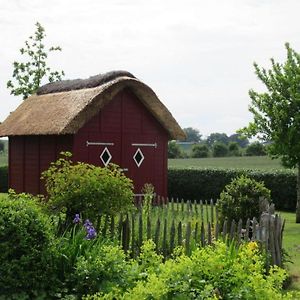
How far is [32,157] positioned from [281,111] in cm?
932

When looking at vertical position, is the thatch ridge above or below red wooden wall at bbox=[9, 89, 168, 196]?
above

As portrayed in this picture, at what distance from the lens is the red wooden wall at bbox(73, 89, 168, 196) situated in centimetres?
2019

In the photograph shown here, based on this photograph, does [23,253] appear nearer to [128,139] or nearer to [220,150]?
[128,139]

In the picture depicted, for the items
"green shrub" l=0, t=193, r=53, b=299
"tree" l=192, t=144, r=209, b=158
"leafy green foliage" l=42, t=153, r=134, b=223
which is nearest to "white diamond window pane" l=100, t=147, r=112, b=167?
"leafy green foliage" l=42, t=153, r=134, b=223

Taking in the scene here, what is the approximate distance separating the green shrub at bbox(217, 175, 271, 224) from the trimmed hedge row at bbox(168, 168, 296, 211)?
12660 mm

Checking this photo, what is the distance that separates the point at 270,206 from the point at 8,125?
15.3 m

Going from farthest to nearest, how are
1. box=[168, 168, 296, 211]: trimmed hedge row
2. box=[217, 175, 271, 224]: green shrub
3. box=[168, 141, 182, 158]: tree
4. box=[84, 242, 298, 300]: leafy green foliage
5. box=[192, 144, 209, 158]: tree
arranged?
box=[192, 144, 209, 158]: tree, box=[168, 141, 182, 158]: tree, box=[168, 168, 296, 211]: trimmed hedge row, box=[217, 175, 271, 224]: green shrub, box=[84, 242, 298, 300]: leafy green foliage

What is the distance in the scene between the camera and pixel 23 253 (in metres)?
7.02

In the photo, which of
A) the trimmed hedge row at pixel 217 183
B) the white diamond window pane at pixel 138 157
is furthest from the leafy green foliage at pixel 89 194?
the trimmed hedge row at pixel 217 183

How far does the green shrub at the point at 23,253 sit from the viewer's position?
6914mm

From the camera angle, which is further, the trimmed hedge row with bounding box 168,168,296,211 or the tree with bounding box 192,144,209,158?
the tree with bounding box 192,144,209,158

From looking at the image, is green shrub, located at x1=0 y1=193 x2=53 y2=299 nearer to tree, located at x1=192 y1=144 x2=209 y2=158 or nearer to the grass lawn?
the grass lawn

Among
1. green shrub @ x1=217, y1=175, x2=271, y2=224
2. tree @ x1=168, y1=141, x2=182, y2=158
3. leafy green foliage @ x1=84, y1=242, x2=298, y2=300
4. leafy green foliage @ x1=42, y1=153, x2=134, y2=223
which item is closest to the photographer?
leafy green foliage @ x1=84, y1=242, x2=298, y2=300

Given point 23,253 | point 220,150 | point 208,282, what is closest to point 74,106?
point 23,253
